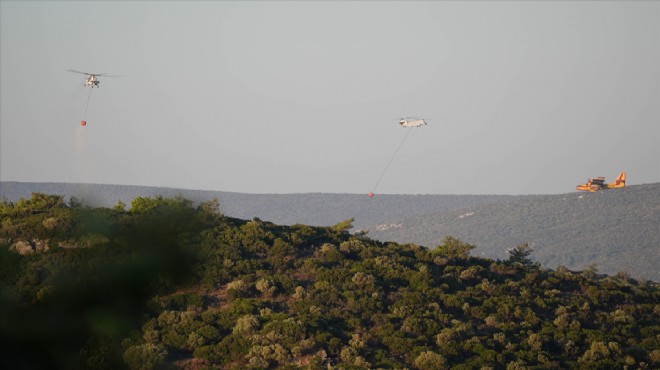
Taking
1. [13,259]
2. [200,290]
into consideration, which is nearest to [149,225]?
[13,259]

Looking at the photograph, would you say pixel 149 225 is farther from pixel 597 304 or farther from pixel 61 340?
pixel 597 304

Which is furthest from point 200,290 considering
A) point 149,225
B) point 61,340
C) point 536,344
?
point 61,340

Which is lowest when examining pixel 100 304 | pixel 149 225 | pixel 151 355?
pixel 151 355

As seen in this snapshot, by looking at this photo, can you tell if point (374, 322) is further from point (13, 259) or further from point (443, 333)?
point (13, 259)

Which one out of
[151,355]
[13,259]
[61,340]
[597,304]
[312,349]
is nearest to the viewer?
[61,340]

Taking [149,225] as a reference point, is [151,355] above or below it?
below

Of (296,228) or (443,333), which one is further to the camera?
(296,228)

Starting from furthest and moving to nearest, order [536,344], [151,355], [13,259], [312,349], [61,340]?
[536,344], [312,349], [151,355], [13,259], [61,340]
